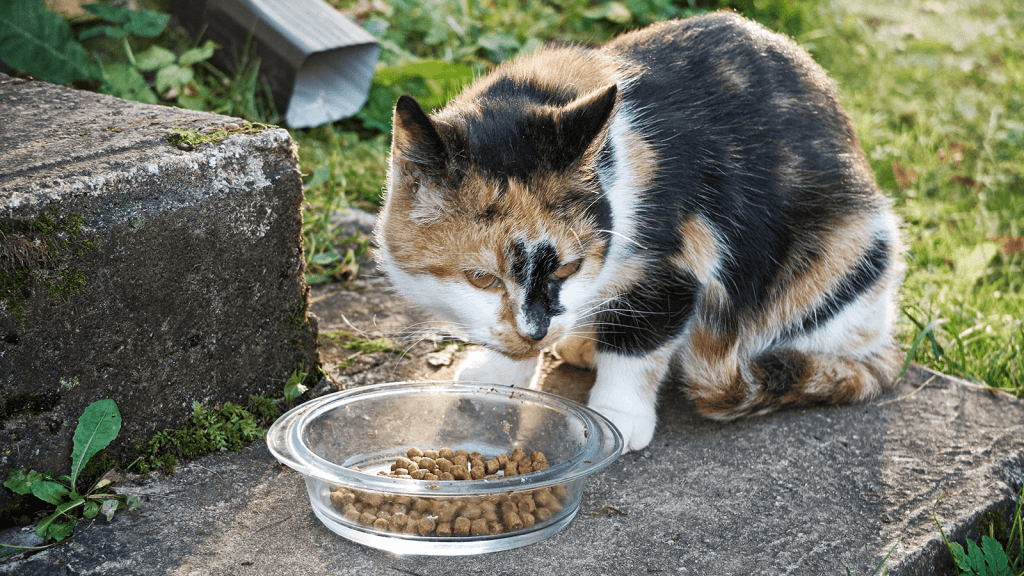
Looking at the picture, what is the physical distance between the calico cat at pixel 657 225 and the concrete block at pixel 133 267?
0.34 m

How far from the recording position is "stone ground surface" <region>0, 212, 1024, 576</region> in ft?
5.46

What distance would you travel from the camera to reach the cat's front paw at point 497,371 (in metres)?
2.38

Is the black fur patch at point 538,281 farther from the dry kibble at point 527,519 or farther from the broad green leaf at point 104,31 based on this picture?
the broad green leaf at point 104,31

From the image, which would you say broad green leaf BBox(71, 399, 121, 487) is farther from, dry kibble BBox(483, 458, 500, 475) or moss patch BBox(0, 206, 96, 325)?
dry kibble BBox(483, 458, 500, 475)

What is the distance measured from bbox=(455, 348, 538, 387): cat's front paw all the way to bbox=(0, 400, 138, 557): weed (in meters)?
1.00

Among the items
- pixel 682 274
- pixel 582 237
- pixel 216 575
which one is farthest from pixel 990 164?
pixel 216 575

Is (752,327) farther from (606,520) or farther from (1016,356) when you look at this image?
(1016,356)

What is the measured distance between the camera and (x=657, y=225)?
2086 millimetres

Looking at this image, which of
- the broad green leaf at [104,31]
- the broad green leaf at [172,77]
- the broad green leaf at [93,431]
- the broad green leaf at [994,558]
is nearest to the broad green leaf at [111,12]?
the broad green leaf at [104,31]

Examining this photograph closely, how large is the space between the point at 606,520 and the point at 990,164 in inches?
150

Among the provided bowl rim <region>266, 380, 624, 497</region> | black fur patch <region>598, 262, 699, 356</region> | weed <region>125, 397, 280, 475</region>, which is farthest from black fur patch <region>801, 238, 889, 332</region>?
weed <region>125, 397, 280, 475</region>

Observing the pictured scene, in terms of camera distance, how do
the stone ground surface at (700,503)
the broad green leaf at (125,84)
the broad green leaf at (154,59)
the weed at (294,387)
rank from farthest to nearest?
the broad green leaf at (154,59) < the broad green leaf at (125,84) < the weed at (294,387) < the stone ground surface at (700,503)

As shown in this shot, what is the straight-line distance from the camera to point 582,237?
193cm

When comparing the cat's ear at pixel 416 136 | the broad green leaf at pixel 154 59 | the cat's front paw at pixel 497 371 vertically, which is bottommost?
the cat's front paw at pixel 497 371
